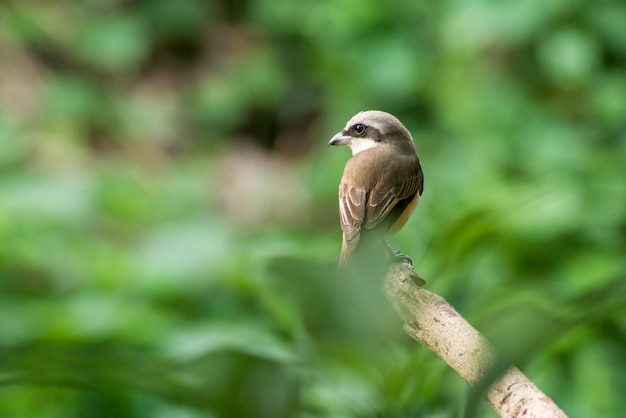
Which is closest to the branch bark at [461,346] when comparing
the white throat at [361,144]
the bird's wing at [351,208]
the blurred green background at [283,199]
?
the blurred green background at [283,199]

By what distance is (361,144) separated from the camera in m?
1.13

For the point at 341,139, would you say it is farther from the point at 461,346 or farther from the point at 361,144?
the point at 461,346

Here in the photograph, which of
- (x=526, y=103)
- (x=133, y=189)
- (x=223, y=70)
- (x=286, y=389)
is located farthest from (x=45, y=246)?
(x=286, y=389)

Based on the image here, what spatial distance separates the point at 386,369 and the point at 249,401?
4.2 inches

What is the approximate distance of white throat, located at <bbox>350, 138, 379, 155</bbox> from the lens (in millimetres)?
1110

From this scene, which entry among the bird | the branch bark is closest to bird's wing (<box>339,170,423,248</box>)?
the bird

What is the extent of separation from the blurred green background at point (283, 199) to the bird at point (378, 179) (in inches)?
2.1

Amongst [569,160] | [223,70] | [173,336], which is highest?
[223,70]

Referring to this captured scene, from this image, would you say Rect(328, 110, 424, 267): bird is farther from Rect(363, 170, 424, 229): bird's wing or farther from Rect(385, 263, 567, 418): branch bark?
Rect(385, 263, 567, 418): branch bark

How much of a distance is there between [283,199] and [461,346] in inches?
186

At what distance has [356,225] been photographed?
1051 millimetres

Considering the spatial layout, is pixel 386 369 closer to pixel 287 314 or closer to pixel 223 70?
pixel 287 314

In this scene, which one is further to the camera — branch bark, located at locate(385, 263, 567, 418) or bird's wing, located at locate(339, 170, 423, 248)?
bird's wing, located at locate(339, 170, 423, 248)

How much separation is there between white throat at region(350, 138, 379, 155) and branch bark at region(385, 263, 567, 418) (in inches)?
13.7
